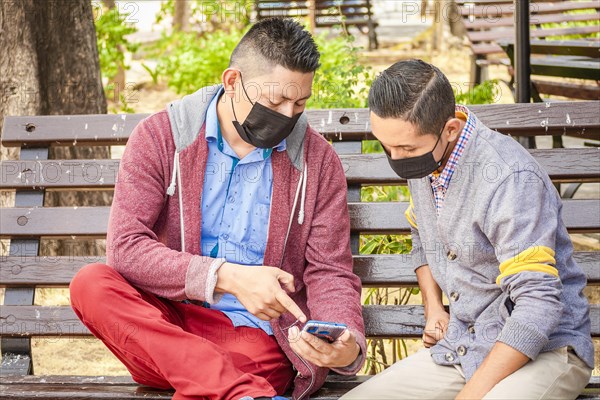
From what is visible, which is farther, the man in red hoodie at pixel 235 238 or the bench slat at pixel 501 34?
the bench slat at pixel 501 34

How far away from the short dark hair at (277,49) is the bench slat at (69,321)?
959mm

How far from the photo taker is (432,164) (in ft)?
9.55

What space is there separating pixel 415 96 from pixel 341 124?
2.84ft

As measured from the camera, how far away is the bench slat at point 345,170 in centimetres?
352

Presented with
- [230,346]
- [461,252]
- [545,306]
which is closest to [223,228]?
[230,346]

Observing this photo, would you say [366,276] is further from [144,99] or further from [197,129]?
[144,99]

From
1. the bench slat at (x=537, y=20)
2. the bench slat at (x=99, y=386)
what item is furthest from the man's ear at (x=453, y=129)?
the bench slat at (x=537, y=20)

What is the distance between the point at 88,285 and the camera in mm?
2945

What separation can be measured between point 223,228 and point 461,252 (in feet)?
2.76

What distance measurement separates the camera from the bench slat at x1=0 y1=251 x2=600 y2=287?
11.1 feet

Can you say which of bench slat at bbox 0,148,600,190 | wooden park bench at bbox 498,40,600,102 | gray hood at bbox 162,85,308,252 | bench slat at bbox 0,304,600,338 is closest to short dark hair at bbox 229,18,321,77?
gray hood at bbox 162,85,308,252

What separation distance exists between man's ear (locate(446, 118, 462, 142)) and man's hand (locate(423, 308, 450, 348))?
2.10 ft

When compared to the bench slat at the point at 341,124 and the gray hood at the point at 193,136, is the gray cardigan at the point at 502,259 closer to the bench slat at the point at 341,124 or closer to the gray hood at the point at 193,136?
the gray hood at the point at 193,136

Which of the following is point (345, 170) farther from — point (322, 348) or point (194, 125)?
point (322, 348)
